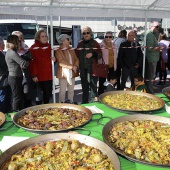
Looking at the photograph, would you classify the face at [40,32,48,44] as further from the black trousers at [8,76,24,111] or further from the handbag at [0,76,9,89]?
the handbag at [0,76,9,89]

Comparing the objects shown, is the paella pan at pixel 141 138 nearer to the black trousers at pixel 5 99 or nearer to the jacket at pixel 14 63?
the jacket at pixel 14 63

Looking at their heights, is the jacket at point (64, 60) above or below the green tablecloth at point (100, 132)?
above

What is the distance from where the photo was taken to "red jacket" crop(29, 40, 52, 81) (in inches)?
161

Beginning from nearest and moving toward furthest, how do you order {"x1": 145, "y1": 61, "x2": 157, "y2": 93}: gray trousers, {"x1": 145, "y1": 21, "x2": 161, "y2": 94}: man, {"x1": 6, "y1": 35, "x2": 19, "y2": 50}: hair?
{"x1": 6, "y1": 35, "x2": 19, "y2": 50}: hair, {"x1": 145, "y1": 21, "x2": 161, "y2": 94}: man, {"x1": 145, "y1": 61, "x2": 157, "y2": 93}: gray trousers

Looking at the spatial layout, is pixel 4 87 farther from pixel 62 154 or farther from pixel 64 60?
pixel 62 154

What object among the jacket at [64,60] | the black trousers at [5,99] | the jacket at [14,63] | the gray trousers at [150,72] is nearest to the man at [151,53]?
the gray trousers at [150,72]

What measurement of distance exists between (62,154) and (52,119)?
2.00 feet

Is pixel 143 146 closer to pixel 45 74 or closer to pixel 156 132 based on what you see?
pixel 156 132

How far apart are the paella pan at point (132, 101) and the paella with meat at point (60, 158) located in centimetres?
83

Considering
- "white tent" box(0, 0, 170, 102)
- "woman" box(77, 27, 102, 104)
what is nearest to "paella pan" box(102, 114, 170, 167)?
"woman" box(77, 27, 102, 104)

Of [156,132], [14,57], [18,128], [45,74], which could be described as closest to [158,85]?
[45,74]

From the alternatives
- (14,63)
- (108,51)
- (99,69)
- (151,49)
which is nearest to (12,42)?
(14,63)

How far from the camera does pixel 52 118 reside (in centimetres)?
224

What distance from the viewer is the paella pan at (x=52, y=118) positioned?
6.48ft
